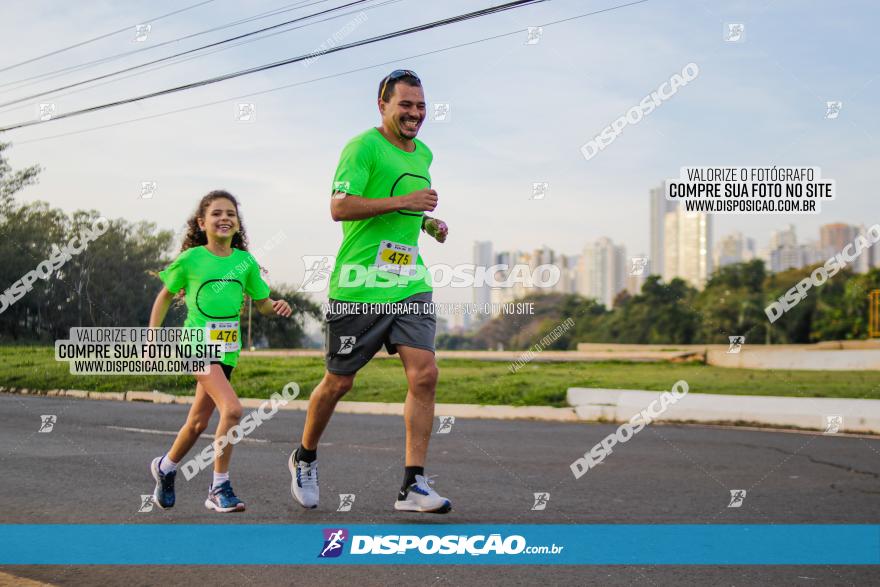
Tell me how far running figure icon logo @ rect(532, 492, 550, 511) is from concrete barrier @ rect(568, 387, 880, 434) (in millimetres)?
6232

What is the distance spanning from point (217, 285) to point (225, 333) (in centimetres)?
19

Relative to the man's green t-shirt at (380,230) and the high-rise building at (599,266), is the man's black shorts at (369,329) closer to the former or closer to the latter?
the man's green t-shirt at (380,230)

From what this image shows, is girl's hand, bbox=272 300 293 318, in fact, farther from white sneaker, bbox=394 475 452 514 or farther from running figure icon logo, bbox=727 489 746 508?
running figure icon logo, bbox=727 489 746 508

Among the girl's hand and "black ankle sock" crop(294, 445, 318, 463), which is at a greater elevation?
the girl's hand

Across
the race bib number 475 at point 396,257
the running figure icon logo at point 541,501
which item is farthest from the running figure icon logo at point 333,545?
the running figure icon logo at point 541,501

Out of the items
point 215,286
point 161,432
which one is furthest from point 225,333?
point 161,432

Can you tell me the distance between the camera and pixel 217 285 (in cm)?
346

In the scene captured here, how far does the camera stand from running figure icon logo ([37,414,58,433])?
9905mm

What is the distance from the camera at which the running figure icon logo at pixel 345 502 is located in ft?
18.1

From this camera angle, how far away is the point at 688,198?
25.7 ft

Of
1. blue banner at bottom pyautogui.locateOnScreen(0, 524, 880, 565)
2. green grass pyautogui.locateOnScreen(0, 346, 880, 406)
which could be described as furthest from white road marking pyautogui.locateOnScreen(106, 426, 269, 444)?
blue banner at bottom pyautogui.locateOnScreen(0, 524, 880, 565)

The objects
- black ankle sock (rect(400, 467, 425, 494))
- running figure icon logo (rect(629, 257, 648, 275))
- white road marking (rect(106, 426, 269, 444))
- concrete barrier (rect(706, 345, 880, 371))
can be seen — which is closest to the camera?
black ankle sock (rect(400, 467, 425, 494))

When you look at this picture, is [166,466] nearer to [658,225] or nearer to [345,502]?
[345,502]

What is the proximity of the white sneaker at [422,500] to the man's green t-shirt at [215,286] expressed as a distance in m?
1.15
